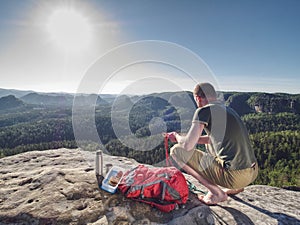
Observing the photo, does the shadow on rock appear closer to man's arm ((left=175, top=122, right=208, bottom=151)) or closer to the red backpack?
the red backpack

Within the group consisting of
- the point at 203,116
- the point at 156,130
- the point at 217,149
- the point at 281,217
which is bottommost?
the point at 281,217

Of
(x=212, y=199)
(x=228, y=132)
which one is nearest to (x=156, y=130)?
(x=212, y=199)

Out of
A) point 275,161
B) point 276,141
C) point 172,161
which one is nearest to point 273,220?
point 172,161

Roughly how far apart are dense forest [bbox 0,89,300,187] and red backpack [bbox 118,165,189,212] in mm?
1857

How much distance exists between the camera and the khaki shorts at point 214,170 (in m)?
3.76

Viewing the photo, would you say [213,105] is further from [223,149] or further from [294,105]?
[294,105]

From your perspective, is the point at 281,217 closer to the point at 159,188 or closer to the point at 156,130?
the point at 159,188

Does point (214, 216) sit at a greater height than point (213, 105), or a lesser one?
lesser

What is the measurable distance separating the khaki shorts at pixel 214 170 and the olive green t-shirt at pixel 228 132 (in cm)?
14

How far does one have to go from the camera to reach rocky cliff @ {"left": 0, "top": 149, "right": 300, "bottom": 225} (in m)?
3.28

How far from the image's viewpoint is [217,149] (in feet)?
12.8

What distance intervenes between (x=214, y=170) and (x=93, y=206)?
7.11ft

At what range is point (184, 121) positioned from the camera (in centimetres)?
648

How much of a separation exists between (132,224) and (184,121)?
379cm
